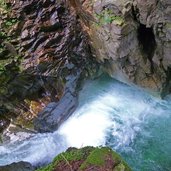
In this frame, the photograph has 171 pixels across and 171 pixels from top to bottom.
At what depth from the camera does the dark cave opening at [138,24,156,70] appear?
9859 millimetres

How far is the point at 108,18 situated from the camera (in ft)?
30.1

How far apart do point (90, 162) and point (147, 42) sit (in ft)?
16.9

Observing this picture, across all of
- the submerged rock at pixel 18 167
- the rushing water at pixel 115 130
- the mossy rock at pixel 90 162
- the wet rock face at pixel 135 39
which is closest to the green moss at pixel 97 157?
the mossy rock at pixel 90 162

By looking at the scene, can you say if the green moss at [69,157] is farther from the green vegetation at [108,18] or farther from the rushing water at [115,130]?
the green vegetation at [108,18]

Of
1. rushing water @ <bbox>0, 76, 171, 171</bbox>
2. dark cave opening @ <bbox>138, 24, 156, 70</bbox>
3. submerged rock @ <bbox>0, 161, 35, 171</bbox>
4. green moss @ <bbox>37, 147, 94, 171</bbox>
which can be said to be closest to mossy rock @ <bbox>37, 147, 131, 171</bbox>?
green moss @ <bbox>37, 147, 94, 171</bbox>

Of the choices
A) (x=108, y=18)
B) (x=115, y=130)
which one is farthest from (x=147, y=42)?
(x=115, y=130)

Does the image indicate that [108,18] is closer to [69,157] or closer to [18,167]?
[18,167]

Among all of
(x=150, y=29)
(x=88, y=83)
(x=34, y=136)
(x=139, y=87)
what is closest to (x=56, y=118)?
→ (x=34, y=136)

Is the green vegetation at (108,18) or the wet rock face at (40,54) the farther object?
the wet rock face at (40,54)

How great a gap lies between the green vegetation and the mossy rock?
4.01 metres

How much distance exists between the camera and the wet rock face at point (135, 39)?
8.87 metres

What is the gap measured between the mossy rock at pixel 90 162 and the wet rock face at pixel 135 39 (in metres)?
4.00

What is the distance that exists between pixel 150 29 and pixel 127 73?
1.40 m

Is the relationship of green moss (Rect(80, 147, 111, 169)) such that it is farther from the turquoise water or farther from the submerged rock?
the turquoise water
